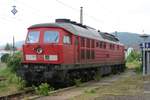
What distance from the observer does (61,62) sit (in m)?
22.8

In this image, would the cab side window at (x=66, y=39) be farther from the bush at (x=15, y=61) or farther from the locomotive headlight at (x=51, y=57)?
the bush at (x=15, y=61)

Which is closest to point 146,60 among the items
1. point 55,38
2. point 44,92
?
point 55,38

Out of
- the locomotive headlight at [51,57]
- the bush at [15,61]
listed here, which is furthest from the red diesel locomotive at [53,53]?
the bush at [15,61]

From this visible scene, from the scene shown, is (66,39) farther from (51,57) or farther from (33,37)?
(33,37)

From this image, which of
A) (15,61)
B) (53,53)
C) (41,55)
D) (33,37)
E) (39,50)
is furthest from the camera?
(15,61)

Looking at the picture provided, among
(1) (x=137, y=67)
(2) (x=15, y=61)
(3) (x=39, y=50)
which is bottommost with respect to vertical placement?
(1) (x=137, y=67)

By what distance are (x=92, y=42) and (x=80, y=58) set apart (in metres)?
3.06

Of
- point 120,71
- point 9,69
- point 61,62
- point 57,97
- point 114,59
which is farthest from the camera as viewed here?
point 120,71

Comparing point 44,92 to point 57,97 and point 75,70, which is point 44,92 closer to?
point 57,97

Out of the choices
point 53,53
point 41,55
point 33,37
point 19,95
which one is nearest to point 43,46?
point 41,55

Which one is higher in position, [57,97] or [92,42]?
[92,42]

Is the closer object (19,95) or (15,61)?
(19,95)

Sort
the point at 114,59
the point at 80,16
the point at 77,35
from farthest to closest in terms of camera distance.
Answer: the point at 80,16, the point at 114,59, the point at 77,35

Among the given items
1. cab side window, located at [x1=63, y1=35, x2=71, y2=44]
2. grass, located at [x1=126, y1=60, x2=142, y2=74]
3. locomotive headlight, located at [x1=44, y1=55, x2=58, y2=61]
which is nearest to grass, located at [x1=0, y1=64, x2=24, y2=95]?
locomotive headlight, located at [x1=44, y1=55, x2=58, y2=61]
